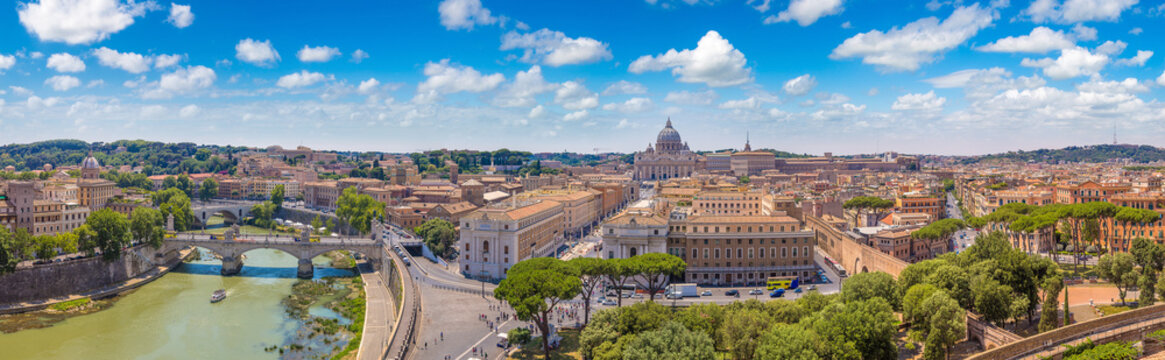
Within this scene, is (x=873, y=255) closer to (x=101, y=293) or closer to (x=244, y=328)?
(x=244, y=328)

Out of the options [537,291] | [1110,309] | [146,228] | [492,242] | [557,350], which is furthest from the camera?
[146,228]

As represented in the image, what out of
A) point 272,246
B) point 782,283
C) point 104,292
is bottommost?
point 104,292

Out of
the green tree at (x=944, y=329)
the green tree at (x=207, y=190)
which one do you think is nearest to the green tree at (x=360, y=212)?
the green tree at (x=207, y=190)

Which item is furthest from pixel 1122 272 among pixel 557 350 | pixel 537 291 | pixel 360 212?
pixel 360 212

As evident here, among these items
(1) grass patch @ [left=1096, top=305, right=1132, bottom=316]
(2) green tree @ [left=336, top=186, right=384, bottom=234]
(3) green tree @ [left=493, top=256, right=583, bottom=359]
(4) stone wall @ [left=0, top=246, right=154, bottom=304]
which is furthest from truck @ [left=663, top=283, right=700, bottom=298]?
(2) green tree @ [left=336, top=186, right=384, bottom=234]

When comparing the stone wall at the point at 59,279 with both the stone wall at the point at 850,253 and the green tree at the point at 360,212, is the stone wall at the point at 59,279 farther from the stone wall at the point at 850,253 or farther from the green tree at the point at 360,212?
the stone wall at the point at 850,253

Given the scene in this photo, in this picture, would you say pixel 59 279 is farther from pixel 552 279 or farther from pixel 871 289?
pixel 871 289

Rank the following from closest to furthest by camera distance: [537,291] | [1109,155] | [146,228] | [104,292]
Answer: [537,291] → [104,292] → [146,228] → [1109,155]

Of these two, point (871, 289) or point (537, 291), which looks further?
point (537, 291)
